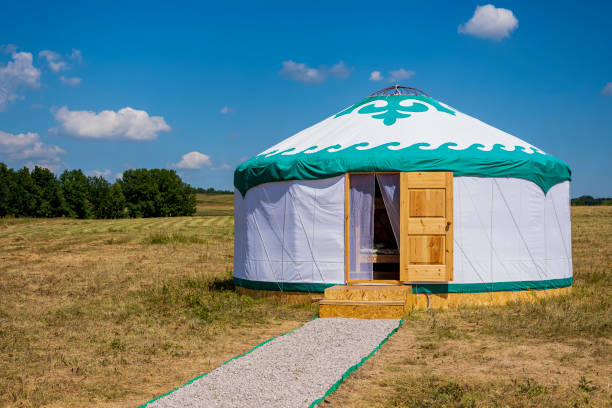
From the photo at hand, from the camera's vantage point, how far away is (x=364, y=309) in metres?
7.12

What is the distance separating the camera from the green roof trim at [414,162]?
7.75 metres

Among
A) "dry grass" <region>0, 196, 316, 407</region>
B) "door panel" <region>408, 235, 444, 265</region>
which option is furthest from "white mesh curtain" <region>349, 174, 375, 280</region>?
"dry grass" <region>0, 196, 316, 407</region>

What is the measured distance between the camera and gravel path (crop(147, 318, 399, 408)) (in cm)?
402

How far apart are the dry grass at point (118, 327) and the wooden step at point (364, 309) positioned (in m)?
0.37

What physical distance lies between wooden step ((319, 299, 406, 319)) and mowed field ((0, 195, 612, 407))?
270mm

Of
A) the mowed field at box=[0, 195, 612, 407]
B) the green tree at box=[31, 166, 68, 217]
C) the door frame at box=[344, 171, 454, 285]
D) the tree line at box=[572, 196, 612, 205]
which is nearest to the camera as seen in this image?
the mowed field at box=[0, 195, 612, 407]

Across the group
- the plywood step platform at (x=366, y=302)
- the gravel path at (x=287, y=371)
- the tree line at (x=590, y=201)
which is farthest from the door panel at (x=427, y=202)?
the tree line at (x=590, y=201)

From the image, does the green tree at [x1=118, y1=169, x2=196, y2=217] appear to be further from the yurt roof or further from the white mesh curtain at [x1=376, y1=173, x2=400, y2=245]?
the white mesh curtain at [x1=376, y1=173, x2=400, y2=245]

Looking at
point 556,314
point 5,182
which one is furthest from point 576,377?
point 5,182

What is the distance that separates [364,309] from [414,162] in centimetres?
200

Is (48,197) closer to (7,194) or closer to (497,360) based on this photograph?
(7,194)

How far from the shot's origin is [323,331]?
630cm

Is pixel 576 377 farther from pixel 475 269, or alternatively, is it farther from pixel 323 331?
pixel 475 269

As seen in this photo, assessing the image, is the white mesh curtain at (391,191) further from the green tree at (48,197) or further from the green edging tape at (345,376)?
the green tree at (48,197)
